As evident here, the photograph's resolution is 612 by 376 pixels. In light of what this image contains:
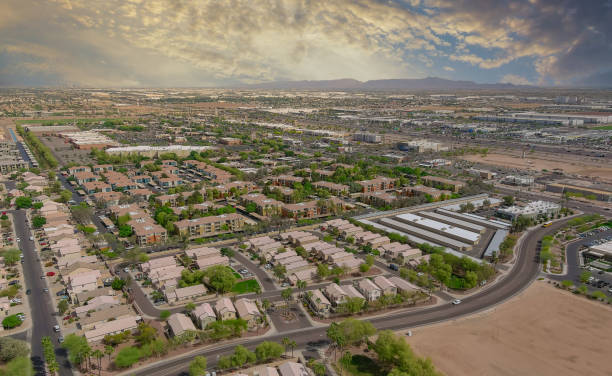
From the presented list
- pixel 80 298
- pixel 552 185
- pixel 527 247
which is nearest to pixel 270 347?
pixel 80 298

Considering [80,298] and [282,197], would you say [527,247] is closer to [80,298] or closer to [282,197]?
[282,197]

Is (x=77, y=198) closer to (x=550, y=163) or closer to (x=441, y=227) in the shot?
(x=441, y=227)

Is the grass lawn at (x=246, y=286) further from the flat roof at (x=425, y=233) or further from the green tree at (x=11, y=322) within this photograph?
the flat roof at (x=425, y=233)

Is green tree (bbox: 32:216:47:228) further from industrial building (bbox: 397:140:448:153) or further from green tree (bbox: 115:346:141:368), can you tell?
industrial building (bbox: 397:140:448:153)

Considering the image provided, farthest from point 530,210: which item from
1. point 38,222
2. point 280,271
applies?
point 38,222

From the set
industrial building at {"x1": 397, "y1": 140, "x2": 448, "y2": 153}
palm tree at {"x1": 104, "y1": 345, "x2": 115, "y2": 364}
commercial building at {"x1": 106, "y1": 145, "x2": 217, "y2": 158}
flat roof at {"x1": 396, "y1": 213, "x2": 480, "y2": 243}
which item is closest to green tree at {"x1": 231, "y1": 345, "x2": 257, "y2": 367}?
palm tree at {"x1": 104, "y1": 345, "x2": 115, "y2": 364}
